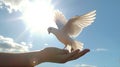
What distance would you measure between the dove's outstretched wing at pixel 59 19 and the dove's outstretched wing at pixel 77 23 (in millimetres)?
327

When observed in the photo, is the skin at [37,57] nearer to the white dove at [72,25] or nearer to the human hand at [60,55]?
the human hand at [60,55]

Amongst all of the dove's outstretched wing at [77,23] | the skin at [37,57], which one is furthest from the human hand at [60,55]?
the dove's outstretched wing at [77,23]

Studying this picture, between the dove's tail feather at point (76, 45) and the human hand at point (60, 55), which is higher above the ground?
the dove's tail feather at point (76, 45)

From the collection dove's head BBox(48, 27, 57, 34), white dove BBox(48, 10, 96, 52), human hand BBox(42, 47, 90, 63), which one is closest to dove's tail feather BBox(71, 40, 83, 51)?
white dove BBox(48, 10, 96, 52)

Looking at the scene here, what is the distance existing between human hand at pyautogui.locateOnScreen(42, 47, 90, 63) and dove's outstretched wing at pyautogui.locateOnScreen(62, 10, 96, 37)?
29.1 feet

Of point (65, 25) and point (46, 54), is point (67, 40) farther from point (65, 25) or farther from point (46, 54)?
point (46, 54)

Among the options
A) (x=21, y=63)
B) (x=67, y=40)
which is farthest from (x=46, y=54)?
(x=67, y=40)

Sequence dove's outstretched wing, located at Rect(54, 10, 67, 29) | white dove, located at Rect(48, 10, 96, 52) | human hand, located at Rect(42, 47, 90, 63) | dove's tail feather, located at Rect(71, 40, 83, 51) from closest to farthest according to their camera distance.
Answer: human hand, located at Rect(42, 47, 90, 63)
dove's tail feather, located at Rect(71, 40, 83, 51)
white dove, located at Rect(48, 10, 96, 52)
dove's outstretched wing, located at Rect(54, 10, 67, 29)

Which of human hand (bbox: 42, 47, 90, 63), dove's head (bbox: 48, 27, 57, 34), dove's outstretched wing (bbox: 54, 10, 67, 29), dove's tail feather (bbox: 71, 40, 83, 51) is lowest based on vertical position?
human hand (bbox: 42, 47, 90, 63)

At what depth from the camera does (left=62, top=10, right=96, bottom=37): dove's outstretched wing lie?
11.5 metres

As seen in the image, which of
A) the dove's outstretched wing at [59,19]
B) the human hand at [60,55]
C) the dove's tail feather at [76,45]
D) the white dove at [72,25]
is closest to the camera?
the human hand at [60,55]

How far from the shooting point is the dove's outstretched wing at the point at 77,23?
11531 mm

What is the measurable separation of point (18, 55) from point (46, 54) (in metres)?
0.24

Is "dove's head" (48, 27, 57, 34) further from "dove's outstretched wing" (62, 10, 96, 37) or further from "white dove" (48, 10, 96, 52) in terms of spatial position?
"dove's outstretched wing" (62, 10, 96, 37)
